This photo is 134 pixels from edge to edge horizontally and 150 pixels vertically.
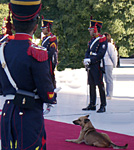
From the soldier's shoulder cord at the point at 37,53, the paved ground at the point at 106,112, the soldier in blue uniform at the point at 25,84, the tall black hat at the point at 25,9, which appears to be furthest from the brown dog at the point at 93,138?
the tall black hat at the point at 25,9

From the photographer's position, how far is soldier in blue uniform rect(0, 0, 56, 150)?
4180 mm

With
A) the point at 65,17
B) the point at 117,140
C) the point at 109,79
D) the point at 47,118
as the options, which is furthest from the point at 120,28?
the point at 117,140

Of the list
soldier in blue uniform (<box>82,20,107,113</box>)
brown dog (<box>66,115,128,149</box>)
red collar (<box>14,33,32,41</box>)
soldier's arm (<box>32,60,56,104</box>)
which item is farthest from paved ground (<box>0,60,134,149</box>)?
red collar (<box>14,33,32,41</box>)

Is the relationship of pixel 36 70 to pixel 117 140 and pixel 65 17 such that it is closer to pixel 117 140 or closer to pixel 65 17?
pixel 117 140

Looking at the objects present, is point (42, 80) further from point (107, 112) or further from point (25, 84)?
point (107, 112)

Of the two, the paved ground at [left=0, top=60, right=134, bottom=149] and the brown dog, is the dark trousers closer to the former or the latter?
the paved ground at [left=0, top=60, right=134, bottom=149]

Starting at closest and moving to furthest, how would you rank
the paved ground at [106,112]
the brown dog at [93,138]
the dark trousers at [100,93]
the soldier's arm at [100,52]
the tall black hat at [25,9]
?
the tall black hat at [25,9]
the brown dog at [93,138]
the paved ground at [106,112]
the soldier's arm at [100,52]
the dark trousers at [100,93]

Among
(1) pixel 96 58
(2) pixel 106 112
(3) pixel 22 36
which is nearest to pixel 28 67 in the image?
(3) pixel 22 36

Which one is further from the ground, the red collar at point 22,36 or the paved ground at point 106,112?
the red collar at point 22,36

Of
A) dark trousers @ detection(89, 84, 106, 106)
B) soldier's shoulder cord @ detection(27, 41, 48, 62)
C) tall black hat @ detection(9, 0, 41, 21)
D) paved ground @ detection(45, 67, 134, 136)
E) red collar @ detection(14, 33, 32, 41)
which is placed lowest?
paved ground @ detection(45, 67, 134, 136)

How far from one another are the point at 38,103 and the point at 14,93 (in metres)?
0.24

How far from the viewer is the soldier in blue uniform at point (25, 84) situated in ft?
13.7

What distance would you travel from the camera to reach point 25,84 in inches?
167

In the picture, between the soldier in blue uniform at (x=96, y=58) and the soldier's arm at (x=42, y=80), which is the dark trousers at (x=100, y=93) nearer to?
the soldier in blue uniform at (x=96, y=58)
